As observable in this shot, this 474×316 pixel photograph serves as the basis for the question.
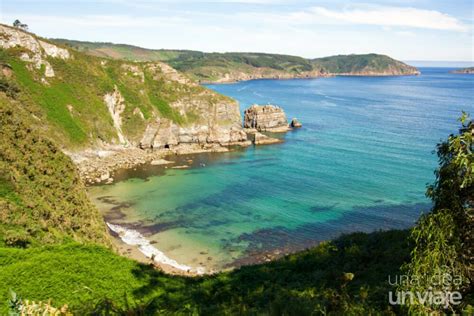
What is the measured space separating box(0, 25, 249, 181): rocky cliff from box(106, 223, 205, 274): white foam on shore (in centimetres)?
3295

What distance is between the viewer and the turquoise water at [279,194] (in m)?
48.2

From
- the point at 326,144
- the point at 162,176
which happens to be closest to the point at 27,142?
the point at 162,176

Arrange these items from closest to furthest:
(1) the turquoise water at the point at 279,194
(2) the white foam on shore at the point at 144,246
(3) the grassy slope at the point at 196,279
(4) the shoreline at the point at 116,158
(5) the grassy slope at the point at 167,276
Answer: (5) the grassy slope at the point at 167,276 → (3) the grassy slope at the point at 196,279 → (2) the white foam on shore at the point at 144,246 → (1) the turquoise water at the point at 279,194 → (4) the shoreline at the point at 116,158

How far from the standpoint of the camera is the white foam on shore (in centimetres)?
4128

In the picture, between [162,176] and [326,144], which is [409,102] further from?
[162,176]

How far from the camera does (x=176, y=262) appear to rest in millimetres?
42500

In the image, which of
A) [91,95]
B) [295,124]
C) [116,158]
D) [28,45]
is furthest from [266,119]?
[28,45]

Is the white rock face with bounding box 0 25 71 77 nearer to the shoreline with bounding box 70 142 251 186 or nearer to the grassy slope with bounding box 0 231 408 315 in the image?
the shoreline with bounding box 70 142 251 186

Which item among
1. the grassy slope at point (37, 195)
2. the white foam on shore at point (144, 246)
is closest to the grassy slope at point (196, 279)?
the grassy slope at point (37, 195)

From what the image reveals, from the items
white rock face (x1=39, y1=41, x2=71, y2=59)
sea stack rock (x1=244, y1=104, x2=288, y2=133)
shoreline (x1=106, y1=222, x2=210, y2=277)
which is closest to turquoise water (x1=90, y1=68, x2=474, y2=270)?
shoreline (x1=106, y1=222, x2=210, y2=277)

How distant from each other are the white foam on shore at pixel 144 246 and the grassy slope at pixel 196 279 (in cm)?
1803

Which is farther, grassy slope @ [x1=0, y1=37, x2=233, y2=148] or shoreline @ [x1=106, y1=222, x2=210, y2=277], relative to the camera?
grassy slope @ [x1=0, y1=37, x2=233, y2=148]

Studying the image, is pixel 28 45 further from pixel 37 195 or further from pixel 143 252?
pixel 37 195

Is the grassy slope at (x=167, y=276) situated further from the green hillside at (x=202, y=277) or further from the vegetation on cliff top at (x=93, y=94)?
the vegetation on cliff top at (x=93, y=94)
